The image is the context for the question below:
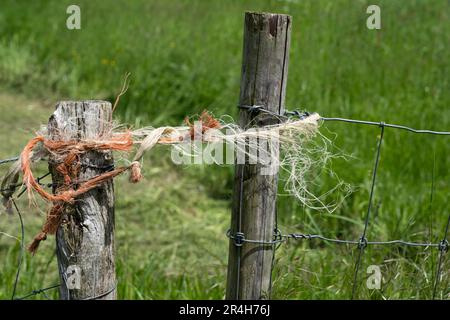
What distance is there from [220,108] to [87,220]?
3142 millimetres

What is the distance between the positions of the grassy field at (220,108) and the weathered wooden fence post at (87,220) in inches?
29.8

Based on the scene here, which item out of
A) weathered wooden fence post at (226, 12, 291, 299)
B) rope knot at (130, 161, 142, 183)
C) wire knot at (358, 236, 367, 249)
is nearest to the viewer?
rope knot at (130, 161, 142, 183)

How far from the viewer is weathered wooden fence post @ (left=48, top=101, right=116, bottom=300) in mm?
1750

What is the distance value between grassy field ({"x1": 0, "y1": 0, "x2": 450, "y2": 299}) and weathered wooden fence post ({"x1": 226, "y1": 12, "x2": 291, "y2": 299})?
0.40m

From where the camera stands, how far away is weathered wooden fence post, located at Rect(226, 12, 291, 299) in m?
1.87

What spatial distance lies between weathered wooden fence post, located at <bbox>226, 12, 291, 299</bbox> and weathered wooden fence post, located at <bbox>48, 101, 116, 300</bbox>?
0.36 meters

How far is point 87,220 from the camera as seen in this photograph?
1.80 metres

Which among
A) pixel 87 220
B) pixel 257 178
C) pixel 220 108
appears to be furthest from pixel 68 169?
pixel 220 108

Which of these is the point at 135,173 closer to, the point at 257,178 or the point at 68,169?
the point at 68,169

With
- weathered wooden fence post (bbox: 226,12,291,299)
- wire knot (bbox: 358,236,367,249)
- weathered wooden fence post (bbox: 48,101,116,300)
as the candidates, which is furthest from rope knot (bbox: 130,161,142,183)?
wire knot (bbox: 358,236,367,249)

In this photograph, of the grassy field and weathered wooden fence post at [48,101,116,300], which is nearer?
weathered wooden fence post at [48,101,116,300]

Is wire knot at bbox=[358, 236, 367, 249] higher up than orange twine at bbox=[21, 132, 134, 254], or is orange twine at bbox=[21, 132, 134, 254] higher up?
orange twine at bbox=[21, 132, 134, 254]

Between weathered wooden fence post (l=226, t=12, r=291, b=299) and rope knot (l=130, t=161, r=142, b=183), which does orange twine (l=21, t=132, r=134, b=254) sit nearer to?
rope knot (l=130, t=161, r=142, b=183)

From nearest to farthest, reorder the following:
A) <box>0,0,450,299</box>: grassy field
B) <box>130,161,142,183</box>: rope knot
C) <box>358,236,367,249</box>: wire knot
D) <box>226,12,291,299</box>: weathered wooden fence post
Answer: <box>130,161,142,183</box>: rope knot
<box>226,12,291,299</box>: weathered wooden fence post
<box>358,236,367,249</box>: wire knot
<box>0,0,450,299</box>: grassy field
